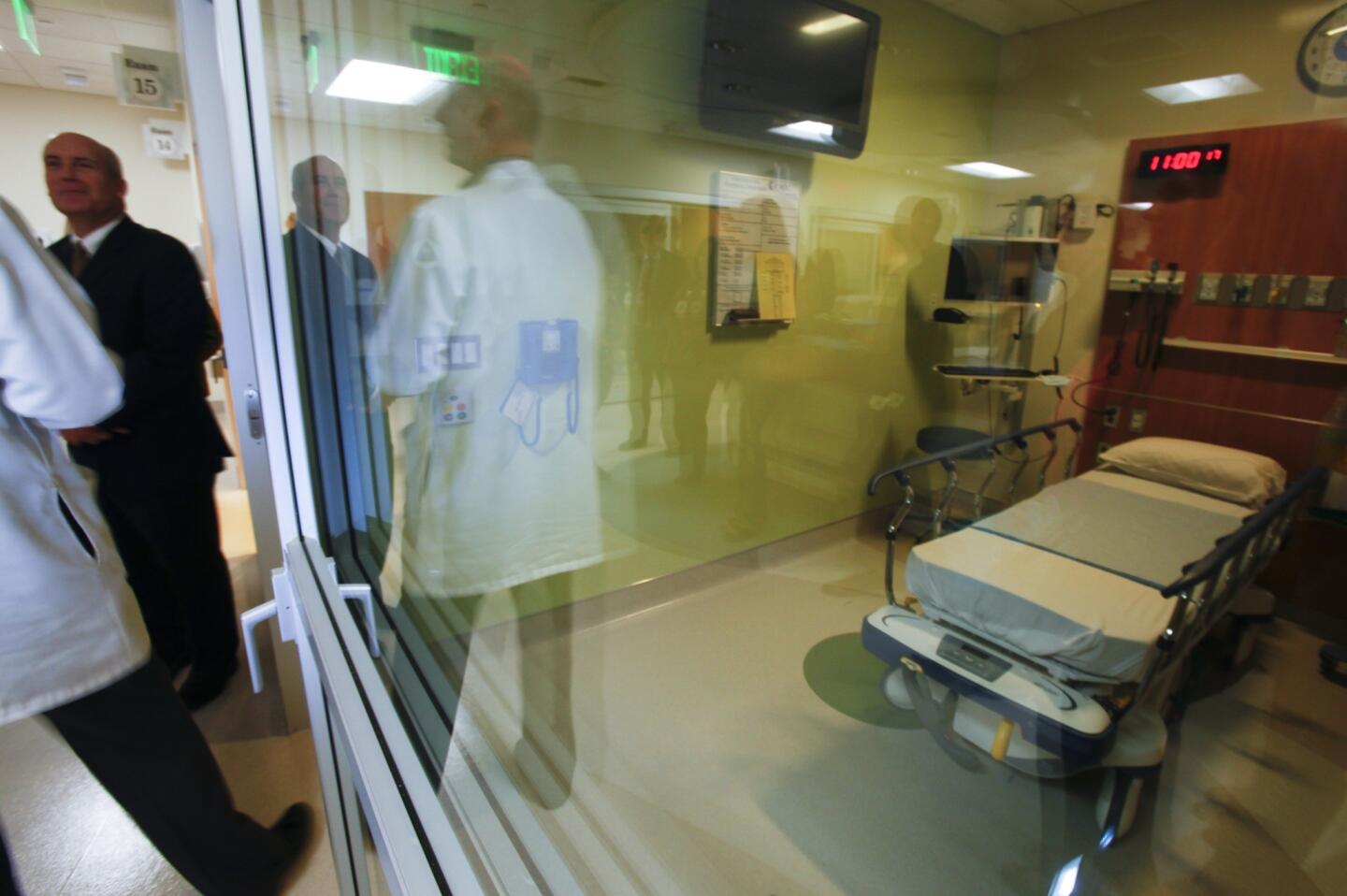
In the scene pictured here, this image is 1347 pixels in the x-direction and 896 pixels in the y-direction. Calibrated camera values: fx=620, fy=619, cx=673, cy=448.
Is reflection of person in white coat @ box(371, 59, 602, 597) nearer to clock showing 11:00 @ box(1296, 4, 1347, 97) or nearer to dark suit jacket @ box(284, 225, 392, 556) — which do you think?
dark suit jacket @ box(284, 225, 392, 556)

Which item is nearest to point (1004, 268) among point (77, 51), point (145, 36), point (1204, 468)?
point (1204, 468)

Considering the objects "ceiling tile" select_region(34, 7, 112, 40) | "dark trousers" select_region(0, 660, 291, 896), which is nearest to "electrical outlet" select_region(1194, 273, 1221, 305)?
"dark trousers" select_region(0, 660, 291, 896)

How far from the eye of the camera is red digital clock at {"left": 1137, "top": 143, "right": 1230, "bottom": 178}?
827 millimetres

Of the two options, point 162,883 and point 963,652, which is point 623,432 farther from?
point 162,883

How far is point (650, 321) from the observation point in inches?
92.0

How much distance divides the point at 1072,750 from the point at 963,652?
26 centimetres

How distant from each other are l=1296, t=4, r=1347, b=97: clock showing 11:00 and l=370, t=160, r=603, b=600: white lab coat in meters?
1.23

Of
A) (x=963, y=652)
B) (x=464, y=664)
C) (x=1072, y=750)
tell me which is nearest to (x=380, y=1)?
(x=464, y=664)

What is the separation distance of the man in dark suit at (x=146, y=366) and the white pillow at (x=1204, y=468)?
2282 millimetres

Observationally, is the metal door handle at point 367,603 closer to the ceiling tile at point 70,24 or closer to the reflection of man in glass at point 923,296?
the reflection of man in glass at point 923,296

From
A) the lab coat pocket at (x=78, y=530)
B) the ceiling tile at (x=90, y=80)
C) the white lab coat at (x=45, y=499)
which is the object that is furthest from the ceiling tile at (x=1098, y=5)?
the ceiling tile at (x=90, y=80)

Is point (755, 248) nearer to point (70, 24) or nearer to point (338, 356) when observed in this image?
point (338, 356)

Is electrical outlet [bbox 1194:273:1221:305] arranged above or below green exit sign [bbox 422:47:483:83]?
below

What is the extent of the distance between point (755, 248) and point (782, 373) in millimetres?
487
